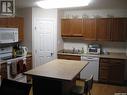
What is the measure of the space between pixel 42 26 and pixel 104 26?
1996 millimetres

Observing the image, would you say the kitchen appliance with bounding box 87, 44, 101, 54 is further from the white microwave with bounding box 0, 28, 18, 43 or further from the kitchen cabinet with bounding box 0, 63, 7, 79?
the kitchen cabinet with bounding box 0, 63, 7, 79

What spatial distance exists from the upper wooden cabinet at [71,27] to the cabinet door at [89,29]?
5.3 inches

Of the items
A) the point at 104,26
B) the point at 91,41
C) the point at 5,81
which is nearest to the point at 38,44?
the point at 91,41

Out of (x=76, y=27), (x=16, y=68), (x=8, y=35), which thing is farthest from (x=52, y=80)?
(x=76, y=27)

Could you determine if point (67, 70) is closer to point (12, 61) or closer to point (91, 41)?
point (12, 61)

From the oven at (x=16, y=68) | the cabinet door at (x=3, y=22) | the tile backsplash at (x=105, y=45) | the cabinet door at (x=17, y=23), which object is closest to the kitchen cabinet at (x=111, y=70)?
the tile backsplash at (x=105, y=45)

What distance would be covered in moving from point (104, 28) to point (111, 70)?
1322mm

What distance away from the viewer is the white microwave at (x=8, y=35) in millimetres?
4344

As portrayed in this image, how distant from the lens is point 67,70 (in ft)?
11.0

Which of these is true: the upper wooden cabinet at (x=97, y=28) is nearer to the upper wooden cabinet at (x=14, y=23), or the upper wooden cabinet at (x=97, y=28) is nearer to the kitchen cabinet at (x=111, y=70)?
the kitchen cabinet at (x=111, y=70)

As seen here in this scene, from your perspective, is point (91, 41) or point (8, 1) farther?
point (91, 41)

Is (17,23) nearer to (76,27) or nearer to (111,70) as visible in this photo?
(76,27)

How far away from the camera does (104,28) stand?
17.3 feet

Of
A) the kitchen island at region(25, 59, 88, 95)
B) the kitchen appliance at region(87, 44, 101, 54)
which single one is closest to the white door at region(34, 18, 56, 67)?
the kitchen appliance at region(87, 44, 101, 54)
